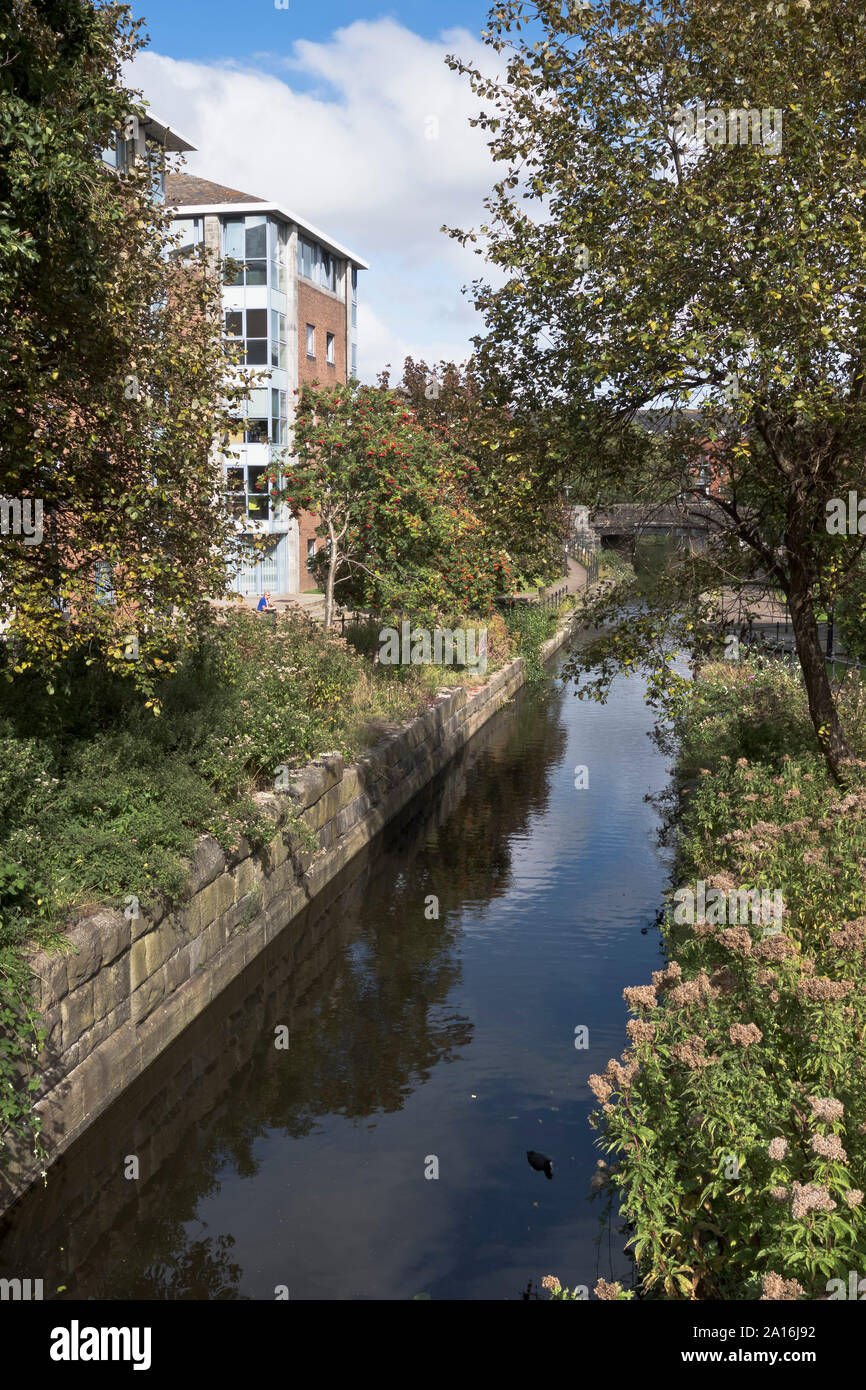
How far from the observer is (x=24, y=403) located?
7.04 m

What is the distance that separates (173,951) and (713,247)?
703 cm

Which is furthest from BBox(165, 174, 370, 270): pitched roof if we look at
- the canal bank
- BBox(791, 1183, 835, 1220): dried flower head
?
BBox(791, 1183, 835, 1220): dried flower head

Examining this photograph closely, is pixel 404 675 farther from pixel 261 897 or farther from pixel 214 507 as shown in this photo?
pixel 214 507

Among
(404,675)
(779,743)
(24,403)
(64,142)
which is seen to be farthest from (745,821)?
(404,675)

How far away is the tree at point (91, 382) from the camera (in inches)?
249

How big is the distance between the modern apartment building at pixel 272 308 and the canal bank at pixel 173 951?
80.3 ft

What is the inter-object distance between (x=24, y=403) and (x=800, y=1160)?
590 centimetres

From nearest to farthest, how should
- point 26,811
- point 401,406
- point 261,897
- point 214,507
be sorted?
point 26,811 → point 214,507 → point 261,897 → point 401,406

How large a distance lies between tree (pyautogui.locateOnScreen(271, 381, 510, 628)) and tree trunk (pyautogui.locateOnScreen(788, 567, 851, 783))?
27.9 ft

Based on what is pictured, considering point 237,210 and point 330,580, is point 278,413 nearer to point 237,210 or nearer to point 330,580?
point 237,210

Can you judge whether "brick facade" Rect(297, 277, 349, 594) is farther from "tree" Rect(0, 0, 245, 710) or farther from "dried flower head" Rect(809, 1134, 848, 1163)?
"dried flower head" Rect(809, 1134, 848, 1163)

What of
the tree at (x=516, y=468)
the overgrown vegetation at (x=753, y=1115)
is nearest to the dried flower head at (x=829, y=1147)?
the overgrown vegetation at (x=753, y=1115)

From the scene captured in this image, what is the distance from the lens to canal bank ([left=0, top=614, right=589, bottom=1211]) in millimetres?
6992

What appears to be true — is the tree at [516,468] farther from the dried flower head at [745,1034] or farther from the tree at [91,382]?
the dried flower head at [745,1034]
